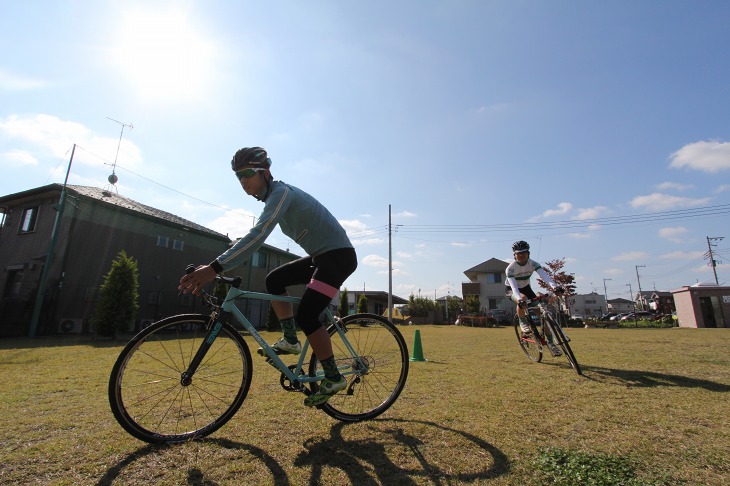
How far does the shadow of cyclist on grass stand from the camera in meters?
1.92

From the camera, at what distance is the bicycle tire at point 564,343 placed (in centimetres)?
473

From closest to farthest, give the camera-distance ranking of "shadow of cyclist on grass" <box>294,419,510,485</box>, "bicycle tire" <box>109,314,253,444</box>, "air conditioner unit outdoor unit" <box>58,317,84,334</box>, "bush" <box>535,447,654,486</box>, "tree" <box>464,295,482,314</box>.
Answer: "bush" <box>535,447,654,486</box> < "shadow of cyclist on grass" <box>294,419,510,485</box> < "bicycle tire" <box>109,314,253,444</box> < "air conditioner unit outdoor unit" <box>58,317,84,334</box> < "tree" <box>464,295,482,314</box>

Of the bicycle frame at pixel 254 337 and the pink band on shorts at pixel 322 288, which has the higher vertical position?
the pink band on shorts at pixel 322 288

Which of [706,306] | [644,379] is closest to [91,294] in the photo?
[644,379]

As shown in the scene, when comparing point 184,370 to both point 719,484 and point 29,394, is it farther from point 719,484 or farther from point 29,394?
point 719,484

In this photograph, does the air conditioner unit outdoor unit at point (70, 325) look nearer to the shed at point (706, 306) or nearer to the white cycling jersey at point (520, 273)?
the white cycling jersey at point (520, 273)

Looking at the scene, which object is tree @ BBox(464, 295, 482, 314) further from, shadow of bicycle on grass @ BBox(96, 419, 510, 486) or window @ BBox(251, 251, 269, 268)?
shadow of bicycle on grass @ BBox(96, 419, 510, 486)

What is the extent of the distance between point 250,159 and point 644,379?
5.40m

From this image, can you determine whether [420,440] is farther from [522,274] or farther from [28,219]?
[28,219]

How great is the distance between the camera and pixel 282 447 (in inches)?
90.3

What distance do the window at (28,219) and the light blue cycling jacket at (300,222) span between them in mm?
23111

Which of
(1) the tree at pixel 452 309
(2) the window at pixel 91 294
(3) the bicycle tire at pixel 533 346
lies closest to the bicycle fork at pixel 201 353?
(3) the bicycle tire at pixel 533 346

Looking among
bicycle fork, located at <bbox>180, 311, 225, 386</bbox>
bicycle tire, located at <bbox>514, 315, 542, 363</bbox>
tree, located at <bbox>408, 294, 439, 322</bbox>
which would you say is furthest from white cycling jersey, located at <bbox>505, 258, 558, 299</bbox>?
tree, located at <bbox>408, 294, 439, 322</bbox>

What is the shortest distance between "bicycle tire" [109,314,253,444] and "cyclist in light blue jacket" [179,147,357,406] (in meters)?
0.31
